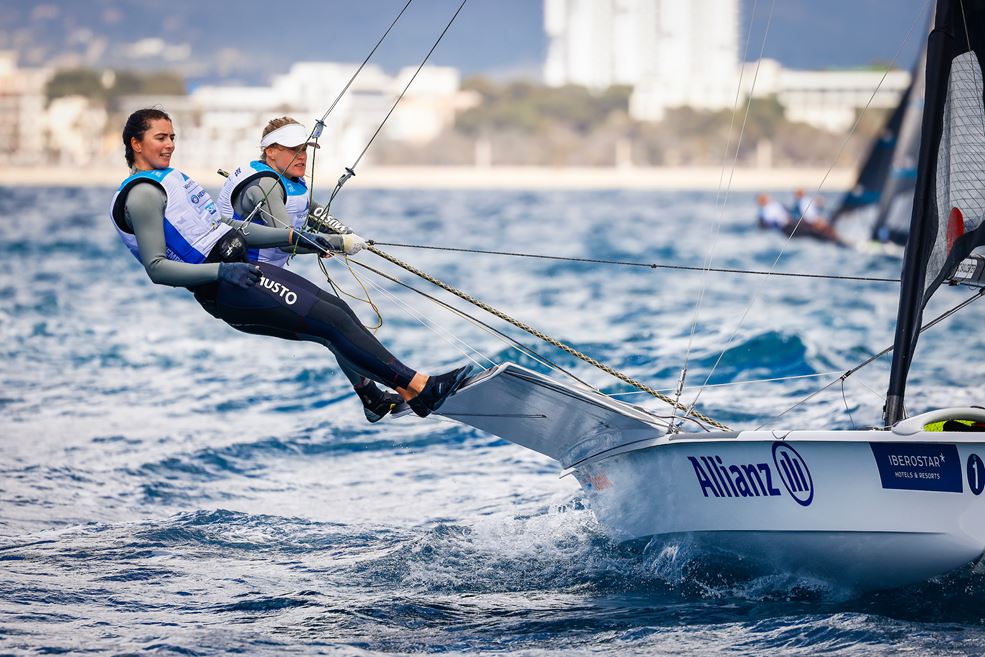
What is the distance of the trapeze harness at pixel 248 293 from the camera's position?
183 inches

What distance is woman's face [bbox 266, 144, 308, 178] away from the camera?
503 centimetres

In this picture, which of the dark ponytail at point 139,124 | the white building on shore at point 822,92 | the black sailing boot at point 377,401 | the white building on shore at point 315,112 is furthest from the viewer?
the white building on shore at point 822,92

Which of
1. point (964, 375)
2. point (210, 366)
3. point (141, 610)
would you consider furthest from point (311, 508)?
point (964, 375)

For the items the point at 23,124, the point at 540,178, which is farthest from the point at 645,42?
the point at 23,124

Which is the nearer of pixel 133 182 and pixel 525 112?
pixel 133 182

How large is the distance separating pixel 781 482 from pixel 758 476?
3.2 inches

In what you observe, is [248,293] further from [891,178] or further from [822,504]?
[891,178]

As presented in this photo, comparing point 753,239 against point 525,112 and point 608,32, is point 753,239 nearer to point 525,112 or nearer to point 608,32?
point 525,112

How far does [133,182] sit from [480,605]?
199 centimetres

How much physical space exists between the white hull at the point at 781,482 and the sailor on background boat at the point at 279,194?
30.1 inches

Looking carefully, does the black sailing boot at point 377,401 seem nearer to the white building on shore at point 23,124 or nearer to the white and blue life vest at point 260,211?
the white and blue life vest at point 260,211

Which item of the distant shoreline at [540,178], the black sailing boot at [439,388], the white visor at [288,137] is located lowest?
the black sailing boot at [439,388]

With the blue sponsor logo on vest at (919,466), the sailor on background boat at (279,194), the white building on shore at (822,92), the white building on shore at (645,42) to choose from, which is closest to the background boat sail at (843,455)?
the blue sponsor logo on vest at (919,466)

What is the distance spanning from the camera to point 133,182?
457 cm
